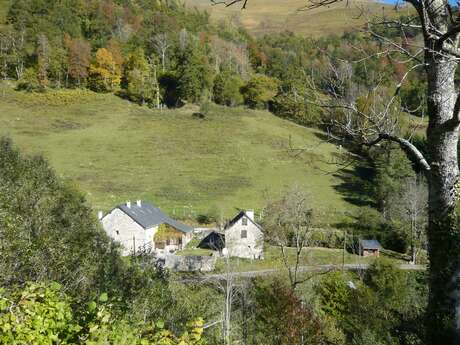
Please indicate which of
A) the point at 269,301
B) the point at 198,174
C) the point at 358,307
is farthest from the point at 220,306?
the point at 198,174

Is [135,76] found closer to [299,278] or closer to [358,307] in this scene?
[299,278]

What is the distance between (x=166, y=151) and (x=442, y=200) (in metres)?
58.3

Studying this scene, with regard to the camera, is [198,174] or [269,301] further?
[198,174]

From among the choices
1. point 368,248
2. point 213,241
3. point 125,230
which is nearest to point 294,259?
point 368,248

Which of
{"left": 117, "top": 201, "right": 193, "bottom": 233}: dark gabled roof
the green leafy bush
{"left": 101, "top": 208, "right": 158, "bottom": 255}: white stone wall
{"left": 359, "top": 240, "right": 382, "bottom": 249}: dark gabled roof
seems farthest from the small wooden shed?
the green leafy bush

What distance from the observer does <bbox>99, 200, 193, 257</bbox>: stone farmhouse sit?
39406 millimetres

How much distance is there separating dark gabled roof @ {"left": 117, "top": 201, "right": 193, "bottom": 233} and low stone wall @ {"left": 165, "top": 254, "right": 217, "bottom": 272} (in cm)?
523

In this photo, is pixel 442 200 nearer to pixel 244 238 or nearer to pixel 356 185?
pixel 244 238

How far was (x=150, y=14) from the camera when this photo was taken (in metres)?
105

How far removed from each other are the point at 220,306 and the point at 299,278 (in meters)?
8.84

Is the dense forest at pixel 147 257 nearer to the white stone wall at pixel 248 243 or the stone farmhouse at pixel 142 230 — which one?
the white stone wall at pixel 248 243

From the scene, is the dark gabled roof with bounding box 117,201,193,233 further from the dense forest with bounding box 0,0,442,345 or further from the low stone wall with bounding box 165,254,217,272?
the dense forest with bounding box 0,0,442,345

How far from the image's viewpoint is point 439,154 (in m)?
4.36

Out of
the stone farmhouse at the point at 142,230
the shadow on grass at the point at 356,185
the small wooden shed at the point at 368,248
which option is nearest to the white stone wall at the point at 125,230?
the stone farmhouse at the point at 142,230
